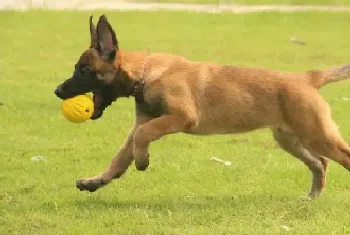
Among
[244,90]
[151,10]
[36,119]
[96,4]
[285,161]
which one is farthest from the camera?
[96,4]

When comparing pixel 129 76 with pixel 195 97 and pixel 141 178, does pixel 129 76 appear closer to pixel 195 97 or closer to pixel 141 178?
pixel 195 97

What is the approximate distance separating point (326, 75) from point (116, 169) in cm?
182

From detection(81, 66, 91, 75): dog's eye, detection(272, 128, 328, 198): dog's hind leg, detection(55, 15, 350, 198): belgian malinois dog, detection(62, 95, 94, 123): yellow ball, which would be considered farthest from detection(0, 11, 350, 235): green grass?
detection(81, 66, 91, 75): dog's eye

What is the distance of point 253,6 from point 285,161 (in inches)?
608

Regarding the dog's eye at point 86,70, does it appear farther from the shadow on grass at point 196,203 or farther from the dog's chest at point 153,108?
the shadow on grass at point 196,203

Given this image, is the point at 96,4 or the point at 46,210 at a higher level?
the point at 46,210

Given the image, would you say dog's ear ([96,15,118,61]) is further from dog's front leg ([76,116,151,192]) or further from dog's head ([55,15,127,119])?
dog's front leg ([76,116,151,192])

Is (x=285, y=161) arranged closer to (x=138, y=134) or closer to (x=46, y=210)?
(x=138, y=134)

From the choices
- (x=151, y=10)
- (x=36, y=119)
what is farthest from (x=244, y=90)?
(x=151, y=10)

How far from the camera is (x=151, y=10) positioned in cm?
2188

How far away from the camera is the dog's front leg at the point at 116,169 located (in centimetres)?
720

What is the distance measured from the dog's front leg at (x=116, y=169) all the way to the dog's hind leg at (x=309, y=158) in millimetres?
1136

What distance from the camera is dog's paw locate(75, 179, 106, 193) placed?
7.19 m

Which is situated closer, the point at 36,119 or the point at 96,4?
the point at 36,119
